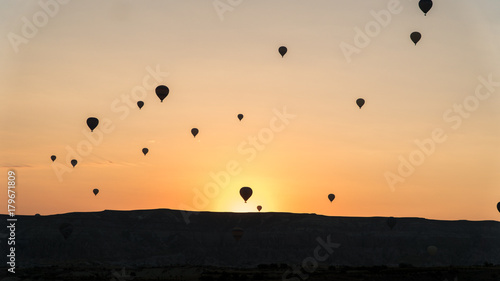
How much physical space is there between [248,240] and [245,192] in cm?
6782

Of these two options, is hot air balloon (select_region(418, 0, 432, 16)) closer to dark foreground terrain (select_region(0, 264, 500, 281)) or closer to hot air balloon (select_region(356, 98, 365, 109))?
hot air balloon (select_region(356, 98, 365, 109))

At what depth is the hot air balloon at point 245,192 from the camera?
319 ft

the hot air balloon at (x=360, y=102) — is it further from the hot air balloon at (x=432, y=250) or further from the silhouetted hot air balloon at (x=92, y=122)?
the hot air balloon at (x=432, y=250)

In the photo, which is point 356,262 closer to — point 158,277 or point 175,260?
point 175,260

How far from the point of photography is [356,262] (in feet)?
511

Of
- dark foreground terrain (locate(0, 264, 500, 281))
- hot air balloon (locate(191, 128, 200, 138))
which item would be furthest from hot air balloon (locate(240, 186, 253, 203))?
dark foreground terrain (locate(0, 264, 500, 281))

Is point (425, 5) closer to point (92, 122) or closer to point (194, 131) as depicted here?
point (194, 131)

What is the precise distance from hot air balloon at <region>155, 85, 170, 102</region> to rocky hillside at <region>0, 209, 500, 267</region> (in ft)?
210

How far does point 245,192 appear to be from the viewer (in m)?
97.8

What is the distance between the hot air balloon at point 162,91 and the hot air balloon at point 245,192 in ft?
57.5

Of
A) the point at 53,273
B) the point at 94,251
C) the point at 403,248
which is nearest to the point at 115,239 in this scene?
the point at 94,251

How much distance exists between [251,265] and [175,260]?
14.2 m

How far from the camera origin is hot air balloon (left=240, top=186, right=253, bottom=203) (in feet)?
319

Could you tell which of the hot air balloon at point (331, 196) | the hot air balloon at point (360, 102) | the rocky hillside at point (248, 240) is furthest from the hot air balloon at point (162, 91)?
the rocky hillside at point (248, 240)
